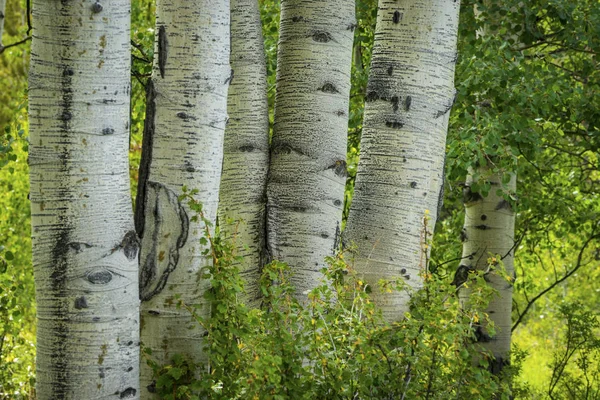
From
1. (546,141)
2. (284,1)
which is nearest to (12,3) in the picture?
(546,141)

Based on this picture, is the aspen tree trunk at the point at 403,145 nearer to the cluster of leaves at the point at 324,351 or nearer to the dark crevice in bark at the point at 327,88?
the dark crevice in bark at the point at 327,88

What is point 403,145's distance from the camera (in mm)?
3668

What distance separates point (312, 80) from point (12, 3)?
1448 centimetres

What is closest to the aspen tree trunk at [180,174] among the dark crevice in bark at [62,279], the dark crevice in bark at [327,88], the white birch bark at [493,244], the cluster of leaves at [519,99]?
the dark crevice in bark at [62,279]

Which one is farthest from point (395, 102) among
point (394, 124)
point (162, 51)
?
point (162, 51)

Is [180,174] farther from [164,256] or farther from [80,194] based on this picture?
[80,194]

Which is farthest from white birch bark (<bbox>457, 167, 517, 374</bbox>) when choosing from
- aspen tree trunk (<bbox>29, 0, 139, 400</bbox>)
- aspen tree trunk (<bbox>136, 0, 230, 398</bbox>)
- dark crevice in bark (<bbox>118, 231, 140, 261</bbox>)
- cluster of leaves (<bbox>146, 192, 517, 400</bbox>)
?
aspen tree trunk (<bbox>29, 0, 139, 400</bbox>)

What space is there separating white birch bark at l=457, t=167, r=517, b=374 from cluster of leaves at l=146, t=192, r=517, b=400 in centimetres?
299

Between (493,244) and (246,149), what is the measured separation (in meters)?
2.98

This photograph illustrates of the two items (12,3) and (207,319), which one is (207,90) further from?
(12,3)

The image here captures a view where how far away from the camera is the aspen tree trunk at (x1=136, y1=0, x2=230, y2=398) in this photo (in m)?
3.03

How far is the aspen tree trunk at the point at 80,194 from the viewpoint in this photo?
8.57 feet

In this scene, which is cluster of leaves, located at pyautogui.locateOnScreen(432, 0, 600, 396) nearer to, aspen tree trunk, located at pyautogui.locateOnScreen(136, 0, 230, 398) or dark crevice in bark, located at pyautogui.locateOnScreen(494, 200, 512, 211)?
dark crevice in bark, located at pyautogui.locateOnScreen(494, 200, 512, 211)

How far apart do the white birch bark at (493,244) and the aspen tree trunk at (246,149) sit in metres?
2.67
